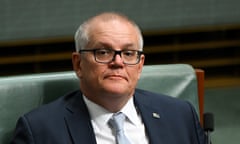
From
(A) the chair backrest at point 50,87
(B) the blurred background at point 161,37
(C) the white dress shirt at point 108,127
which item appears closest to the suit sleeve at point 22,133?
(A) the chair backrest at point 50,87

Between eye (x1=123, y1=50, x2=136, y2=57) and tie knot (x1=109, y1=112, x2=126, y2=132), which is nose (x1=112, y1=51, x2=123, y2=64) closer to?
eye (x1=123, y1=50, x2=136, y2=57)

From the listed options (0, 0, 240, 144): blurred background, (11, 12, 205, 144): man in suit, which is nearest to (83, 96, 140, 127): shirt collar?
(11, 12, 205, 144): man in suit

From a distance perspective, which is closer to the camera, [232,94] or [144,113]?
[144,113]

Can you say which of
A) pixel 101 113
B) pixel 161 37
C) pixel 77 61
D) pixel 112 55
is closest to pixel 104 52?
pixel 112 55

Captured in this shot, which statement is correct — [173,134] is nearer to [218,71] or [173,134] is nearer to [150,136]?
[150,136]

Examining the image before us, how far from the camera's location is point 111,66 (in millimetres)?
1677

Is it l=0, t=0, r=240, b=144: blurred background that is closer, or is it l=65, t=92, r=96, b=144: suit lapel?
l=65, t=92, r=96, b=144: suit lapel

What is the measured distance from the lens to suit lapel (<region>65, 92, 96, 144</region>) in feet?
5.61

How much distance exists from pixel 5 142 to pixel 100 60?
19.7 inches

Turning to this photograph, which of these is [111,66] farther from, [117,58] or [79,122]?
[79,122]

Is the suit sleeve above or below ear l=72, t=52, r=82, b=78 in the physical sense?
below

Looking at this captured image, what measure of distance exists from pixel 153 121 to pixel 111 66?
1.06 ft

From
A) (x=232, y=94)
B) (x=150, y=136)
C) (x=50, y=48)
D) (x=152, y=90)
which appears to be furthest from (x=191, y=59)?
(x=150, y=136)

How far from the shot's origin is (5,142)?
1808 mm
